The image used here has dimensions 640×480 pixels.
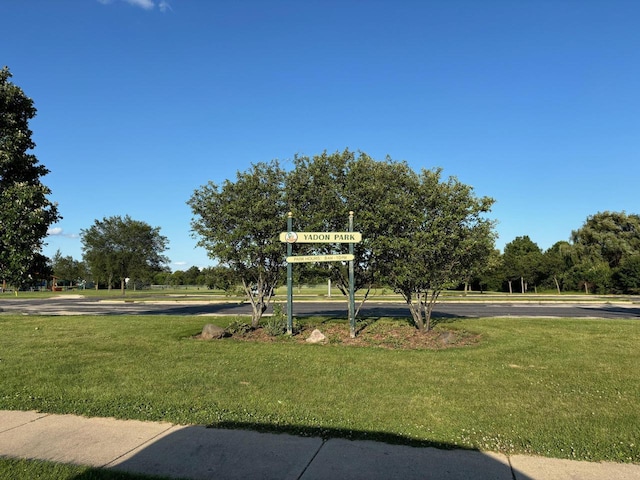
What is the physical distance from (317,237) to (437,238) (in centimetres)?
310

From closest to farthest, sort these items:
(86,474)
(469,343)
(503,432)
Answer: (86,474) < (503,432) < (469,343)

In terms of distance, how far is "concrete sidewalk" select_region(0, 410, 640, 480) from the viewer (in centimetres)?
362

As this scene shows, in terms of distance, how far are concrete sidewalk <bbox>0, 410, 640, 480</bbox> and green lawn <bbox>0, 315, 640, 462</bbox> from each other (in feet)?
0.89

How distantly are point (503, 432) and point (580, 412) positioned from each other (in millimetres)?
1324

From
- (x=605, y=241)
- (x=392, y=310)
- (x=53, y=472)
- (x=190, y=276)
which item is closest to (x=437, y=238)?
(x=53, y=472)

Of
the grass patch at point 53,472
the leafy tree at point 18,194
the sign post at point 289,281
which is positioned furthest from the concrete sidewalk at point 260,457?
the leafy tree at point 18,194

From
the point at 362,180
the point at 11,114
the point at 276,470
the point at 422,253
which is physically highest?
the point at 11,114

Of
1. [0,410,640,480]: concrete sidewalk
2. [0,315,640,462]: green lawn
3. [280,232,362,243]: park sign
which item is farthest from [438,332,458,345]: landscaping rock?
[0,410,640,480]: concrete sidewalk

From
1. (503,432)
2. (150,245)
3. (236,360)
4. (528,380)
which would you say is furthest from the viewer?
(150,245)

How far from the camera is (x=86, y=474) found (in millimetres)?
3555

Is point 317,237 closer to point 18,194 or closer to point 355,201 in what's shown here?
point 355,201

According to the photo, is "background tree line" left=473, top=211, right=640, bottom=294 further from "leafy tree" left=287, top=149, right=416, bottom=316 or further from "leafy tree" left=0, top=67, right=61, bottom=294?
"leafy tree" left=0, top=67, right=61, bottom=294

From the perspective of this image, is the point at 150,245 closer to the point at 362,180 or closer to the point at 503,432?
the point at 362,180

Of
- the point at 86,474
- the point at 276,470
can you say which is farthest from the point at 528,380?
the point at 86,474
